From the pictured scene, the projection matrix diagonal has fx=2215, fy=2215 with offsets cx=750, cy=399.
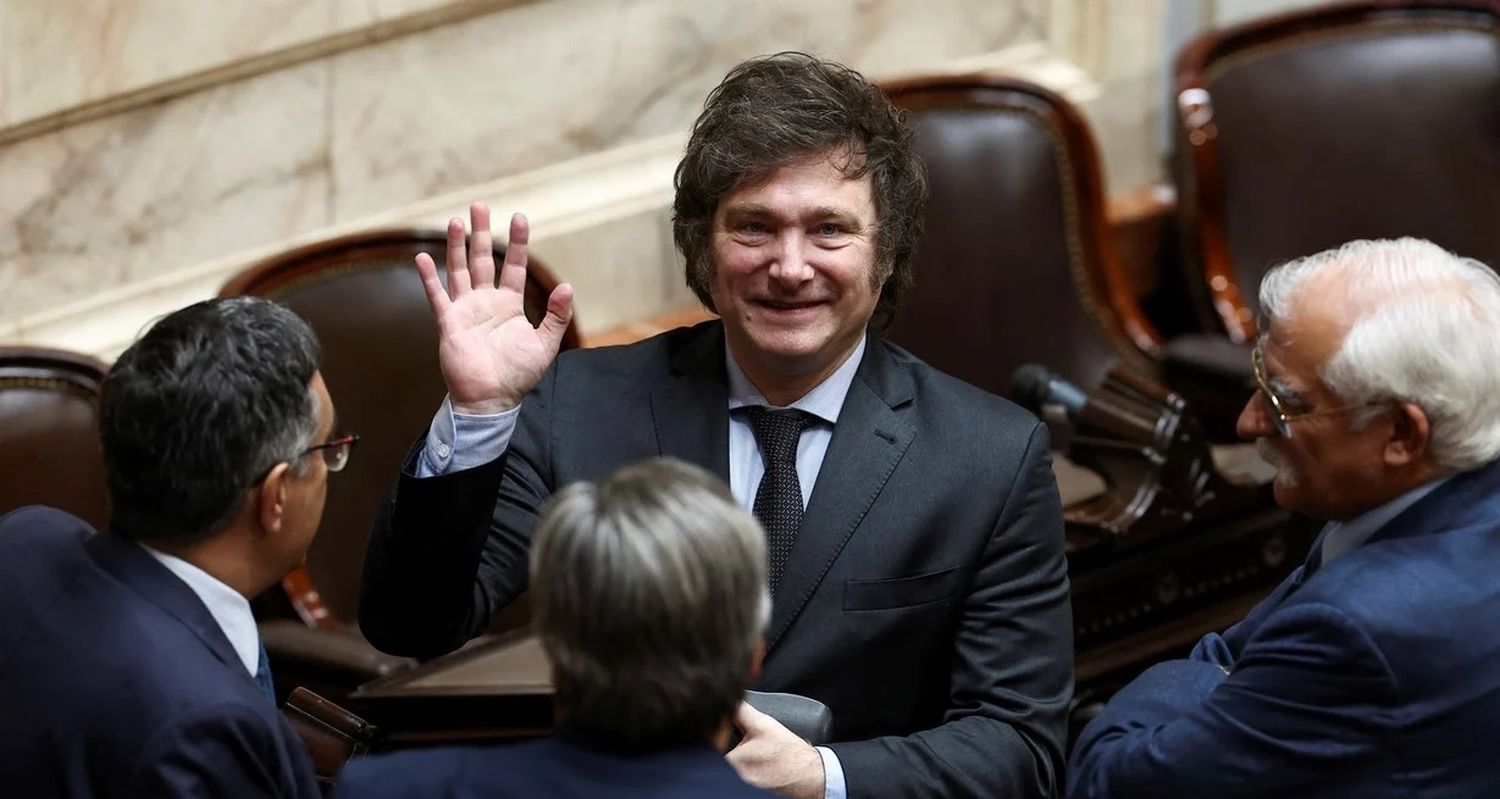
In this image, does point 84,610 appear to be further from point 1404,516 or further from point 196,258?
point 196,258

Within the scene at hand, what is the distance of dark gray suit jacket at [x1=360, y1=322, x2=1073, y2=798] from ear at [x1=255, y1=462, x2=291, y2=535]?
0.25m

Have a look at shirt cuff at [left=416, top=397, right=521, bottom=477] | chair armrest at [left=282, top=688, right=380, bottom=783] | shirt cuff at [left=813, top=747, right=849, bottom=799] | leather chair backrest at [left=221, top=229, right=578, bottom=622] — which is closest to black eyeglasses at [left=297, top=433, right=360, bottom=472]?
shirt cuff at [left=416, top=397, right=521, bottom=477]

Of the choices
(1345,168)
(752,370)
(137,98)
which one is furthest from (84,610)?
(1345,168)

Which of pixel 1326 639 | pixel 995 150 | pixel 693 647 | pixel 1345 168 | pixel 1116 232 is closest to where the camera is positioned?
pixel 693 647

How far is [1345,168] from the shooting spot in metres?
4.82

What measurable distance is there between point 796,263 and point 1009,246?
2050mm

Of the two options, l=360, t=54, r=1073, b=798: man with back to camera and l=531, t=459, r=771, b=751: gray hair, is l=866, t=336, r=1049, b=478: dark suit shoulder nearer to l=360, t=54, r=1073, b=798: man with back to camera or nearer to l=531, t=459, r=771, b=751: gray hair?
l=360, t=54, r=1073, b=798: man with back to camera

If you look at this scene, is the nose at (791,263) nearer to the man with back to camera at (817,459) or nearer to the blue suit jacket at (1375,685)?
the man with back to camera at (817,459)

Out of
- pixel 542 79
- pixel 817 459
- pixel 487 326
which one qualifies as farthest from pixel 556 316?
pixel 542 79

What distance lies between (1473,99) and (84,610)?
3663 millimetres

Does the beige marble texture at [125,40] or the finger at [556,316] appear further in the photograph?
the beige marble texture at [125,40]

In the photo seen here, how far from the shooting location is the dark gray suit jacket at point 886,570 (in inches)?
96.0

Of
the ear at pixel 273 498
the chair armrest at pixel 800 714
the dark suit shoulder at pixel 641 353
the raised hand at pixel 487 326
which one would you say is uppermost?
the raised hand at pixel 487 326

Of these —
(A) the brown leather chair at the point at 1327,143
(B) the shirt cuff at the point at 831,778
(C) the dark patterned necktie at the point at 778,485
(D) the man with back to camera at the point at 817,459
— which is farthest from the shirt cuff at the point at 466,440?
(A) the brown leather chair at the point at 1327,143
